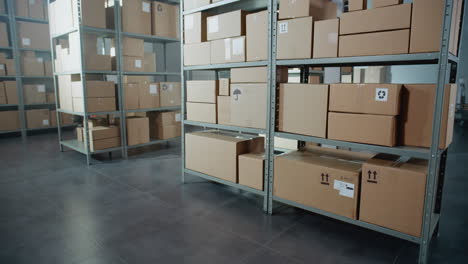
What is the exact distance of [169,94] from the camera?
195 inches

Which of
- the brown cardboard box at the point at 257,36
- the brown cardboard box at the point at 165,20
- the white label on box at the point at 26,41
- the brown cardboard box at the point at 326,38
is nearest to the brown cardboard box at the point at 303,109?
the brown cardboard box at the point at 326,38

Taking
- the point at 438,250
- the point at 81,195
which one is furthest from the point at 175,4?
the point at 438,250

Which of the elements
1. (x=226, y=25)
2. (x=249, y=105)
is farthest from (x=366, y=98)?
(x=226, y=25)

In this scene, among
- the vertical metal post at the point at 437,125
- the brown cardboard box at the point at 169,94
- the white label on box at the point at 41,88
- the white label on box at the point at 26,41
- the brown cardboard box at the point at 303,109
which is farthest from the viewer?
the white label on box at the point at 41,88

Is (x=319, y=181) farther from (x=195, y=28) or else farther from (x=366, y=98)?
(x=195, y=28)

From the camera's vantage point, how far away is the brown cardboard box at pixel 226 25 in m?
2.62

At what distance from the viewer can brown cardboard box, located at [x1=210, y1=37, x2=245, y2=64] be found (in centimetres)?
261

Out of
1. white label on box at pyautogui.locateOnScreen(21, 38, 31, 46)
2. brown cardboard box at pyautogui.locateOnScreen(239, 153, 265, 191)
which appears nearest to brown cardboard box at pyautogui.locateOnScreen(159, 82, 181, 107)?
brown cardboard box at pyautogui.locateOnScreen(239, 153, 265, 191)

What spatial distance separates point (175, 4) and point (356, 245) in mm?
4408

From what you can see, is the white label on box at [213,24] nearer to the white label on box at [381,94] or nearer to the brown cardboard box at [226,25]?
the brown cardboard box at [226,25]

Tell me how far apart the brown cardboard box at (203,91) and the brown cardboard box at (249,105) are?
243mm

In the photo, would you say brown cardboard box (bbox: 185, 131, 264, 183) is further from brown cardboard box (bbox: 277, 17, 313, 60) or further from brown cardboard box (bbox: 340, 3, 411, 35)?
brown cardboard box (bbox: 340, 3, 411, 35)

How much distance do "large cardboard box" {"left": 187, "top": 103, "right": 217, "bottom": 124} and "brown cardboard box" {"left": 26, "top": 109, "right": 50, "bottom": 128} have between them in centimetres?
455

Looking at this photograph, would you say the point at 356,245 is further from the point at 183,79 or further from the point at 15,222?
the point at 15,222
